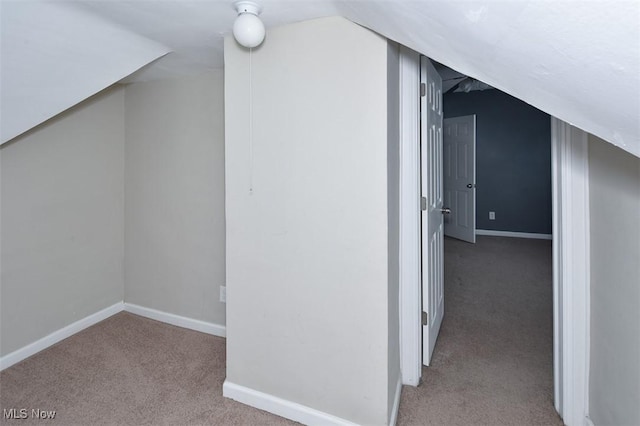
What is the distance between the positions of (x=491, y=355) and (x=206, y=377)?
1757 millimetres

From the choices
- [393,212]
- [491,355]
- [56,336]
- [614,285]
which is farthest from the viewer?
[56,336]

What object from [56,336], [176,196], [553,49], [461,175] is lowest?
[56,336]

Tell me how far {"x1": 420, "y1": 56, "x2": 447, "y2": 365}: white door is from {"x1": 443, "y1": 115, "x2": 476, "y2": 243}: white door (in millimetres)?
2754

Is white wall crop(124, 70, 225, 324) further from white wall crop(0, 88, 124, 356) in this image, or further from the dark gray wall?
the dark gray wall

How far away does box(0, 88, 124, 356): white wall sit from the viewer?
6.84ft

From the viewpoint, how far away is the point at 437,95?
92.0 inches

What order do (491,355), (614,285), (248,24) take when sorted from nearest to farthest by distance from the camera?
(614,285) → (248,24) → (491,355)

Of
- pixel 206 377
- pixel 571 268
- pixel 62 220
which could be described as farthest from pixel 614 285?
pixel 62 220

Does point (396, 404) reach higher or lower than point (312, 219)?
lower

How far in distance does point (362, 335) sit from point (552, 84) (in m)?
1.16

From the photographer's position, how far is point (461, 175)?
5078mm

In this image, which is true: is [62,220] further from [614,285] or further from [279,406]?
[614,285]

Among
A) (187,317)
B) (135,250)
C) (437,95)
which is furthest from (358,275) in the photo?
(135,250)

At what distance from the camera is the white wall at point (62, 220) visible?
209 cm
